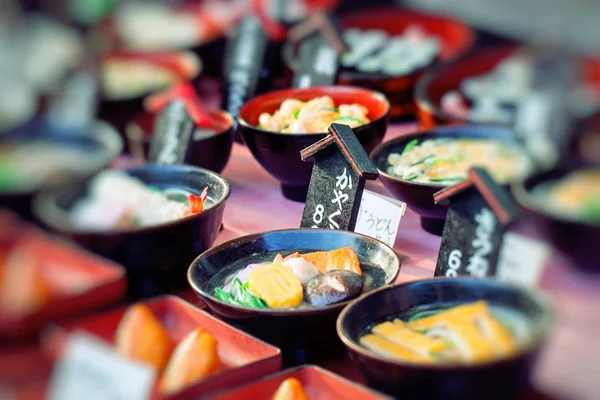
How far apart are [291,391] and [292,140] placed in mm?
951

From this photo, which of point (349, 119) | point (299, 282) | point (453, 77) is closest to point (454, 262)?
point (299, 282)

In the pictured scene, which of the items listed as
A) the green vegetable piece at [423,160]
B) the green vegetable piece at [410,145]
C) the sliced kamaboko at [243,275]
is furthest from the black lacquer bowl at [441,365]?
the green vegetable piece at [410,145]

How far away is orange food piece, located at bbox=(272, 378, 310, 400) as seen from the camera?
128 cm

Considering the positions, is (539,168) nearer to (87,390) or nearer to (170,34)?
(87,390)

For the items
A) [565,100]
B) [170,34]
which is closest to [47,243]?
[565,100]

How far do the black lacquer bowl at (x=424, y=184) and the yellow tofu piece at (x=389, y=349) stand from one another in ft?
1.88

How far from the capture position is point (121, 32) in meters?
3.22

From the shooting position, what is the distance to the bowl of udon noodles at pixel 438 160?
6.09 ft

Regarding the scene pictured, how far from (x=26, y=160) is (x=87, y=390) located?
28.4 inches

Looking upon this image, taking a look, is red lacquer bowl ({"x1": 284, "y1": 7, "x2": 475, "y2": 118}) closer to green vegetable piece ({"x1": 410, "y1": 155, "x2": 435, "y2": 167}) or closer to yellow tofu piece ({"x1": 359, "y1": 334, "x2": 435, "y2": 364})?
green vegetable piece ({"x1": 410, "y1": 155, "x2": 435, "y2": 167})

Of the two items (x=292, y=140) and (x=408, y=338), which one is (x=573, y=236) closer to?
(x=408, y=338)

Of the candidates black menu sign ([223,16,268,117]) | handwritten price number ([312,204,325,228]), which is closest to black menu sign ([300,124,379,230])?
handwritten price number ([312,204,325,228])

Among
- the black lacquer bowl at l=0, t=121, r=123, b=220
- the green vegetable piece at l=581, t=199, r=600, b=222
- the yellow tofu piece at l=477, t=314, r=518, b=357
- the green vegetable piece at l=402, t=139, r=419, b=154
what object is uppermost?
the green vegetable piece at l=581, t=199, r=600, b=222

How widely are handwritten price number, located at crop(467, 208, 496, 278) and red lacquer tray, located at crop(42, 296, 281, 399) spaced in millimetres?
383
